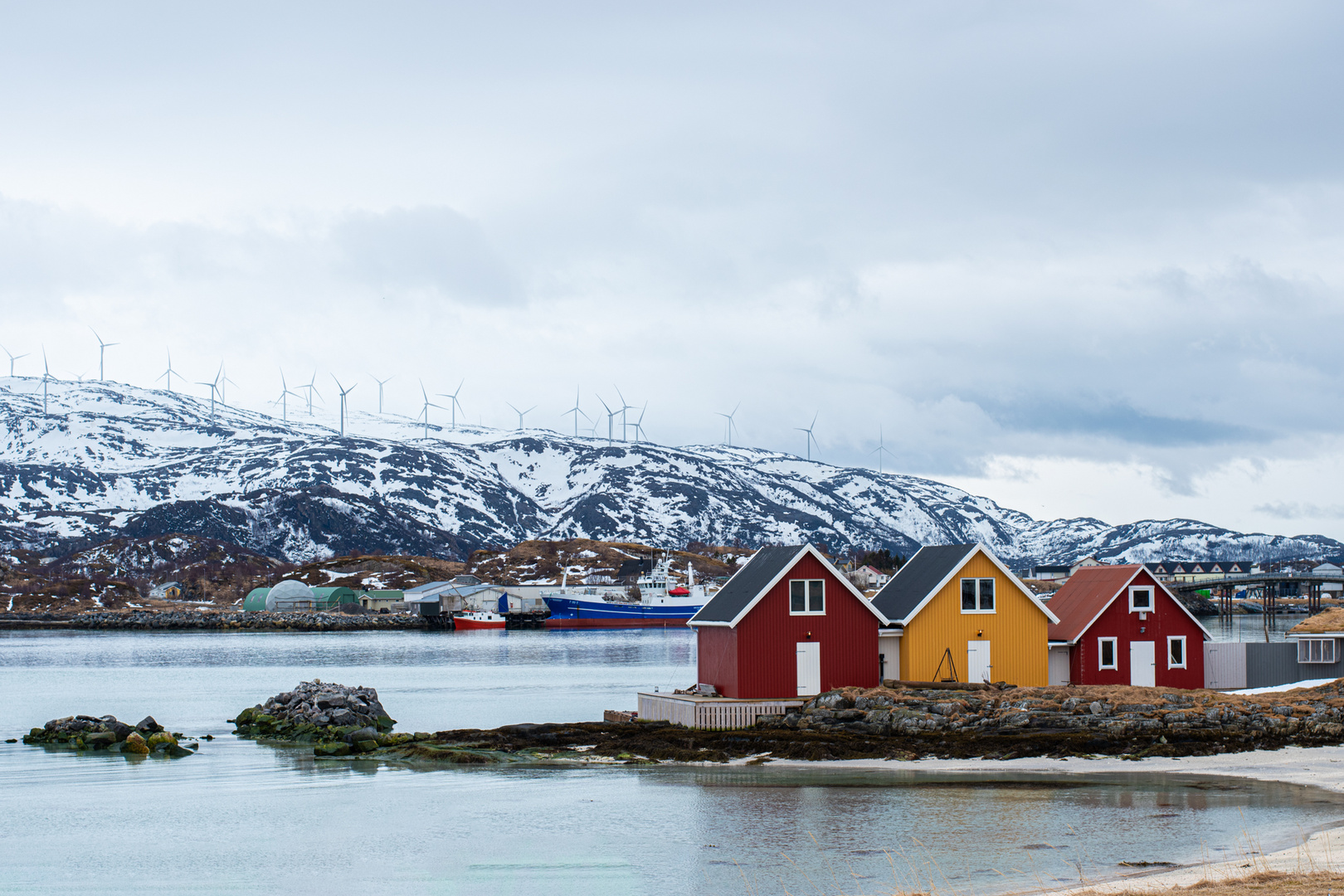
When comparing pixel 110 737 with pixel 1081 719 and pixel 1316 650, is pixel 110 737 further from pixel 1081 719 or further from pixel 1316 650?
pixel 1316 650

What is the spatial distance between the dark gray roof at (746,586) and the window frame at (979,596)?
6.01m

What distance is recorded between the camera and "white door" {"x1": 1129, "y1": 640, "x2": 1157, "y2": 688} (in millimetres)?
48344

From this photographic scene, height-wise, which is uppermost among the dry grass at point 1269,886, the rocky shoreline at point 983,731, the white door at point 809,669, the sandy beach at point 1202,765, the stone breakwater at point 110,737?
the white door at point 809,669

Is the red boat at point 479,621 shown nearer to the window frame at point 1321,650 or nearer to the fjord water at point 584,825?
the fjord water at point 584,825

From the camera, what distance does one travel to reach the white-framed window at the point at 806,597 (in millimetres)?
44406

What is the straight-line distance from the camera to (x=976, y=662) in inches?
1807

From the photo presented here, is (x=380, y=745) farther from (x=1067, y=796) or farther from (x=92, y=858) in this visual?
(x=1067, y=796)

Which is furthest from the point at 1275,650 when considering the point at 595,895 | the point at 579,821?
the point at 595,895

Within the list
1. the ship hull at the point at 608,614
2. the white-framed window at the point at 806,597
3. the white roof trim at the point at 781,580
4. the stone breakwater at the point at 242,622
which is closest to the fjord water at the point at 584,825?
the white roof trim at the point at 781,580

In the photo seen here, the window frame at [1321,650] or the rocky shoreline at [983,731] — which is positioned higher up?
the window frame at [1321,650]

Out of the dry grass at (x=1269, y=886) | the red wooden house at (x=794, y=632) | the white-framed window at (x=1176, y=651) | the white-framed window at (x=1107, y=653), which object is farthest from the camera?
the white-framed window at (x=1176, y=651)

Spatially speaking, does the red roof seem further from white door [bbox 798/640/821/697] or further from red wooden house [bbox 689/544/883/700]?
white door [bbox 798/640/821/697]

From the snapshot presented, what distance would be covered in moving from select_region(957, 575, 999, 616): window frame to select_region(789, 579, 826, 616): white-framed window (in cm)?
516

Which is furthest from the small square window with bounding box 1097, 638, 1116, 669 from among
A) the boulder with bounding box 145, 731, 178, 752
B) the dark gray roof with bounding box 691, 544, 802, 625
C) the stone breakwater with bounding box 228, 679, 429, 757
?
the boulder with bounding box 145, 731, 178, 752
